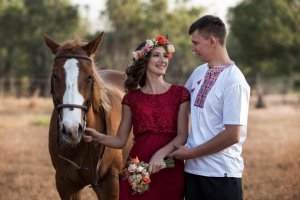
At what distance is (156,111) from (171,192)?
59 centimetres

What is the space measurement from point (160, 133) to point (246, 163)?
5819 mm

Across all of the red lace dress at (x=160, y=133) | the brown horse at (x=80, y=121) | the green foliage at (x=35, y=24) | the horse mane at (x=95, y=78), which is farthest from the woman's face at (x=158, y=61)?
the green foliage at (x=35, y=24)

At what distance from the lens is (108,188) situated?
15.1 feet

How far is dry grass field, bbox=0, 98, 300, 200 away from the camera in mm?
6521

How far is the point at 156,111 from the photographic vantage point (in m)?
3.41

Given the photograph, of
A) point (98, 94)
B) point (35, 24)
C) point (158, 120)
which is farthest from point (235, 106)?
point (35, 24)

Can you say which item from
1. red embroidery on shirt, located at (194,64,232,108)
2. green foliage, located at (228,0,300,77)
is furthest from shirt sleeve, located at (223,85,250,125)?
green foliage, located at (228,0,300,77)

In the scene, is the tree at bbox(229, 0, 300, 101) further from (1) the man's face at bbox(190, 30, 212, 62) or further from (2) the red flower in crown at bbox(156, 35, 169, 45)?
(1) the man's face at bbox(190, 30, 212, 62)

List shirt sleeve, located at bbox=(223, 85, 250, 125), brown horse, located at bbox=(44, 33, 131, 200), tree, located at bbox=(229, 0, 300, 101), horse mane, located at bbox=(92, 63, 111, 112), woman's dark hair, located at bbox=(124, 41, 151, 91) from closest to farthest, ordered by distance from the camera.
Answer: shirt sleeve, located at bbox=(223, 85, 250, 125), brown horse, located at bbox=(44, 33, 131, 200), woman's dark hair, located at bbox=(124, 41, 151, 91), horse mane, located at bbox=(92, 63, 111, 112), tree, located at bbox=(229, 0, 300, 101)

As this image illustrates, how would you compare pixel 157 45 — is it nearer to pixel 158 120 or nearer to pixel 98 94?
pixel 158 120

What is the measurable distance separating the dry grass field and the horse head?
9.57 feet

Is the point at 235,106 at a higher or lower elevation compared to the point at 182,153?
higher

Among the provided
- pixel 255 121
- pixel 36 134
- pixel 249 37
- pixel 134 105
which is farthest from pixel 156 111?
pixel 249 37

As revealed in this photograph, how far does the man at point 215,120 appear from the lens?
9.67ft
